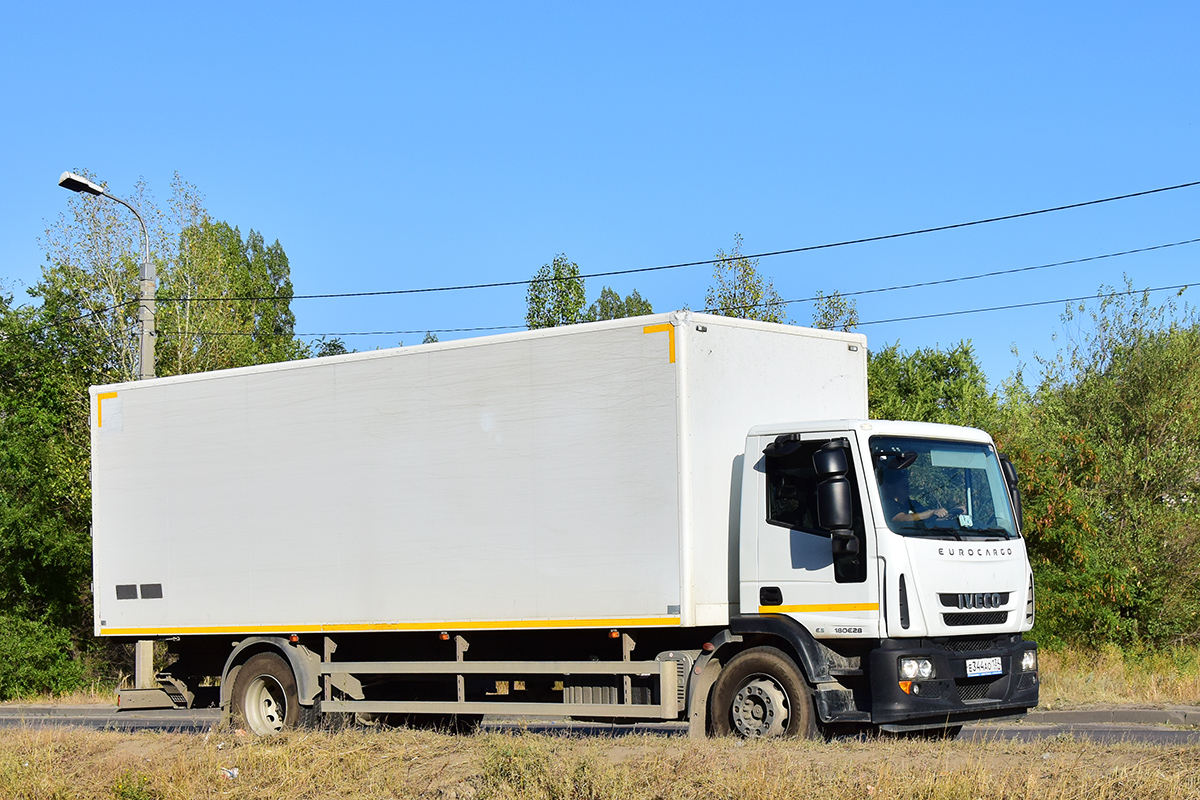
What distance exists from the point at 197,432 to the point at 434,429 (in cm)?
314

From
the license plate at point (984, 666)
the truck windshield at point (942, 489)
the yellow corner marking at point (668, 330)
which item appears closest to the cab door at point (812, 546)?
the truck windshield at point (942, 489)

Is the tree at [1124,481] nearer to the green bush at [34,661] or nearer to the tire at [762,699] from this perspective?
the tire at [762,699]

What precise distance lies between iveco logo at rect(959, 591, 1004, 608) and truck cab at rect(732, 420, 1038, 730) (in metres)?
0.01

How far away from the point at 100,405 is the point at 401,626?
15.9ft

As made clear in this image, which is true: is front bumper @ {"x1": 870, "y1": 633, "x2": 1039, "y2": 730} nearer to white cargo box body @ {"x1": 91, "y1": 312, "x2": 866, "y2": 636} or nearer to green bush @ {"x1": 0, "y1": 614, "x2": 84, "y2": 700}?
white cargo box body @ {"x1": 91, "y1": 312, "x2": 866, "y2": 636}

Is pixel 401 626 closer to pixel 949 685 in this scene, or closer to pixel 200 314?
pixel 949 685

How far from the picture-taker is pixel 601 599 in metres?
11.4

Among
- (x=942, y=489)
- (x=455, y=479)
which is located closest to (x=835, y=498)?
(x=942, y=489)

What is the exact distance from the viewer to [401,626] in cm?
1256

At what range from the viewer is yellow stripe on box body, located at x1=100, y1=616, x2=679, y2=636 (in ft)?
36.9

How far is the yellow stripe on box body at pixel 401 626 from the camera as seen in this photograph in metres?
11.2

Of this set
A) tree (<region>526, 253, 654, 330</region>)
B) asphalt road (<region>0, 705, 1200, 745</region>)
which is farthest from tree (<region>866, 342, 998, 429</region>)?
asphalt road (<region>0, 705, 1200, 745</region>)

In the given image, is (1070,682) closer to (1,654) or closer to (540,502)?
(540,502)

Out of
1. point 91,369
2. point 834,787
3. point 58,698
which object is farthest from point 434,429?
point 91,369
